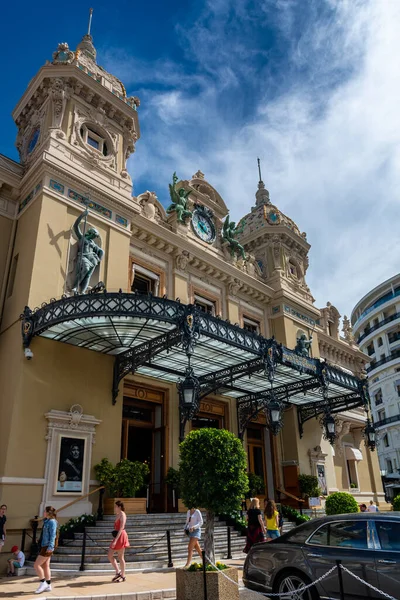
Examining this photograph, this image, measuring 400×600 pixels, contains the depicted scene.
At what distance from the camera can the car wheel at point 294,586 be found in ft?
22.0

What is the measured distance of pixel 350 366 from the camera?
101 ft

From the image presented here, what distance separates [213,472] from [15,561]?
5.65 metres

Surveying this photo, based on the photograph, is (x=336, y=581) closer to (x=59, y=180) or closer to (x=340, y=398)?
(x=59, y=180)

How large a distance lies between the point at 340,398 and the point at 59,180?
15084 millimetres

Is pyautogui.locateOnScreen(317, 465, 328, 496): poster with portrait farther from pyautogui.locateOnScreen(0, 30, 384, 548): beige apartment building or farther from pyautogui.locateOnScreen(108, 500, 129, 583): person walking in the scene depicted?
pyautogui.locateOnScreen(108, 500, 129, 583): person walking

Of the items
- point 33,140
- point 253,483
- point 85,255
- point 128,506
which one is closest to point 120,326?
point 85,255

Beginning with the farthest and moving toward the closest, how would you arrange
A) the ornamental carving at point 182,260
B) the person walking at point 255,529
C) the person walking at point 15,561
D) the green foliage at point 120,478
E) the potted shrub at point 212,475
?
the ornamental carving at point 182,260
the green foliage at point 120,478
the person walking at point 15,561
the person walking at point 255,529
the potted shrub at point 212,475

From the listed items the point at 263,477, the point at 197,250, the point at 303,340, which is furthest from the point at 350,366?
the point at 197,250

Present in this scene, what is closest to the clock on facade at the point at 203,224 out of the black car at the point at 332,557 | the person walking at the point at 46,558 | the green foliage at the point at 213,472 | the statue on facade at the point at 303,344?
the statue on facade at the point at 303,344

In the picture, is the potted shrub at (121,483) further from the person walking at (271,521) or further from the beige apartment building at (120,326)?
the person walking at (271,521)

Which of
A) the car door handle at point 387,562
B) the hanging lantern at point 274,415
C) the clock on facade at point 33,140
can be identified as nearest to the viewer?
the car door handle at point 387,562

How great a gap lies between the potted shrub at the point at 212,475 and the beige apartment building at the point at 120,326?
327cm

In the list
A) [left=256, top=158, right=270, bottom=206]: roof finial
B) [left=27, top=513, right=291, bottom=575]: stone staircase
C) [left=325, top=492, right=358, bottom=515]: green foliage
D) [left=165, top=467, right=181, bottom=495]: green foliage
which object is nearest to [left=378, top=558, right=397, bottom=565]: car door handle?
[left=27, top=513, right=291, bottom=575]: stone staircase

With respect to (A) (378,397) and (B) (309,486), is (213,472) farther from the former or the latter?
(A) (378,397)
